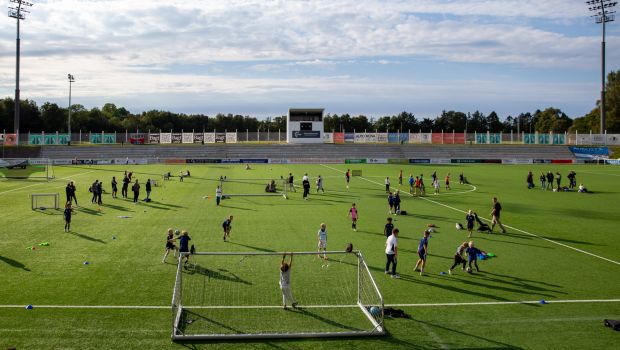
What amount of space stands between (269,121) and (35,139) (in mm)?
83427

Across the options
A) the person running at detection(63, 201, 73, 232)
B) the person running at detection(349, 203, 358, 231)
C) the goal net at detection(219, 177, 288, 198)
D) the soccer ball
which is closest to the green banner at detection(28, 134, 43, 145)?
the goal net at detection(219, 177, 288, 198)

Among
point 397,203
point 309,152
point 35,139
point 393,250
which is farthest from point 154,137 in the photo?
point 393,250

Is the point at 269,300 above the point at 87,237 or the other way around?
the other way around

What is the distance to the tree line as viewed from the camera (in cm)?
11438

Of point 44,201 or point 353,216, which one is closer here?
point 353,216

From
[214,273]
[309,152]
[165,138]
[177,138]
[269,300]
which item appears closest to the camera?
[269,300]

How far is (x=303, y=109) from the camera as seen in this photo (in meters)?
87.4

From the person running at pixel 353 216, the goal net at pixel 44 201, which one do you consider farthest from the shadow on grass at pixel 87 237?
the person running at pixel 353 216

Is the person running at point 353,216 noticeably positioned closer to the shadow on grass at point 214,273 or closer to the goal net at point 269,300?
the goal net at point 269,300

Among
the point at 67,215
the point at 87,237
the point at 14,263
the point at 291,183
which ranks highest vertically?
the point at 291,183

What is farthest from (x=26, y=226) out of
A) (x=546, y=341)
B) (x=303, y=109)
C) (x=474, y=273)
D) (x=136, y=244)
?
(x=303, y=109)

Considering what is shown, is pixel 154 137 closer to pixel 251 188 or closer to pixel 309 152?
pixel 309 152

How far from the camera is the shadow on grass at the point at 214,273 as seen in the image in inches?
660

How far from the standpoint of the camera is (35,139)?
84.8 m
